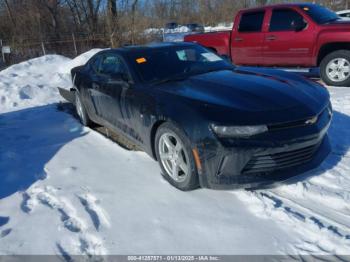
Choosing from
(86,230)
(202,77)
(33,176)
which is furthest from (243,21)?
(86,230)

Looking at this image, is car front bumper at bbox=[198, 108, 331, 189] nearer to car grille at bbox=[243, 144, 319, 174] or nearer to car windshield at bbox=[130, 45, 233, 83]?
car grille at bbox=[243, 144, 319, 174]

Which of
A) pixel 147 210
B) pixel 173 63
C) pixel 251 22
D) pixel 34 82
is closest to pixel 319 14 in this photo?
pixel 251 22

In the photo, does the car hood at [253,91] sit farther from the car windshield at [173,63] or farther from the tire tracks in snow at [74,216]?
the tire tracks in snow at [74,216]

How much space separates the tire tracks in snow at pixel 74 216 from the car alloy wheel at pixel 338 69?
568 centimetres

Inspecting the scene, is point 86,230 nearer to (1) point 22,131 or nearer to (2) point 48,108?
(1) point 22,131

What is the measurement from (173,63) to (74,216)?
214 cm

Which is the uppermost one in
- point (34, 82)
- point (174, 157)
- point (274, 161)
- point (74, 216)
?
point (274, 161)

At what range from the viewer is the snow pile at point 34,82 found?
24.9 ft

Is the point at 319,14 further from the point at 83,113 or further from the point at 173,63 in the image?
the point at 83,113

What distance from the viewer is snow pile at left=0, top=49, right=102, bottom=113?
24.9 ft

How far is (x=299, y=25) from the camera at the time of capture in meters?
6.96

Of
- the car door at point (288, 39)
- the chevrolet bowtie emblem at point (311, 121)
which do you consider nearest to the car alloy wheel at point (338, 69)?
the car door at point (288, 39)

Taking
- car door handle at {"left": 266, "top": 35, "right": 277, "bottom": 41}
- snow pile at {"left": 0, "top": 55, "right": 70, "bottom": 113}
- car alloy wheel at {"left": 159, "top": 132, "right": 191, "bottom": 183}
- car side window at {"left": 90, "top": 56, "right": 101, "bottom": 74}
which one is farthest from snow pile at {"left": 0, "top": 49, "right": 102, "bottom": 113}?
car door handle at {"left": 266, "top": 35, "right": 277, "bottom": 41}

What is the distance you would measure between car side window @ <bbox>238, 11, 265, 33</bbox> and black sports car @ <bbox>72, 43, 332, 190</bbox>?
3.97 m
